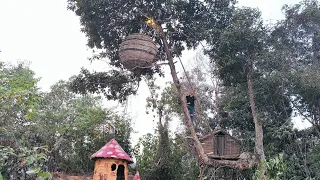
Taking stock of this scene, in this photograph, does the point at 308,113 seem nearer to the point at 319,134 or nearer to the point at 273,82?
the point at 319,134

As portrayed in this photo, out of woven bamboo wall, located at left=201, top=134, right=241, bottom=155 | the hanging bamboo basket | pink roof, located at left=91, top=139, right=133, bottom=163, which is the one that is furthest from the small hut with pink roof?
the hanging bamboo basket

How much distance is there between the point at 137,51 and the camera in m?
6.05

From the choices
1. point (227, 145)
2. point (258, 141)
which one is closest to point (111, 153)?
point (227, 145)

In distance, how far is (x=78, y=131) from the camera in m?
10.6

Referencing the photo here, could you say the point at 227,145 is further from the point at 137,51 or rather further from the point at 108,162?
the point at 137,51

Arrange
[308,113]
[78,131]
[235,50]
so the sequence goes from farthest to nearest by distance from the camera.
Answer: [78,131]
[308,113]
[235,50]

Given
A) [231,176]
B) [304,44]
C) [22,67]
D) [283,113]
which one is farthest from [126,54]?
[22,67]

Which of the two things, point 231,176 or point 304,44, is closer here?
point 231,176

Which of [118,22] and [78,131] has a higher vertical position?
[118,22]

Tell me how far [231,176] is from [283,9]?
4784 mm

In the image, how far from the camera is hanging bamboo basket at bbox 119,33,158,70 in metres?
6.06

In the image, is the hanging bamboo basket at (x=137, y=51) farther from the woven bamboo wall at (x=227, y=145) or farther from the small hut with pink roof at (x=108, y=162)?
the woven bamboo wall at (x=227, y=145)

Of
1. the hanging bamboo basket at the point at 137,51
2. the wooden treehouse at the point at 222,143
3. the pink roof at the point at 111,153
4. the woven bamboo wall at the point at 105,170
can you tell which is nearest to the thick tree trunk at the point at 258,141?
the hanging bamboo basket at the point at 137,51

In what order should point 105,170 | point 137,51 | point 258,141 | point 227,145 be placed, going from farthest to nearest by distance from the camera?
1. point 227,145
2. point 105,170
3. point 258,141
4. point 137,51
